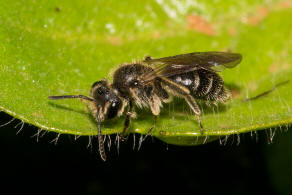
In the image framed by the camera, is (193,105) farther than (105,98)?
Yes

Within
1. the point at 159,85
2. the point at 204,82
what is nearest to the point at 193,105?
the point at 204,82

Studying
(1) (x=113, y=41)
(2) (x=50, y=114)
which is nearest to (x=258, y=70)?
(1) (x=113, y=41)

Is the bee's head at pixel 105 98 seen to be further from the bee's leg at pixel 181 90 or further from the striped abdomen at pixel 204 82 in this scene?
the striped abdomen at pixel 204 82

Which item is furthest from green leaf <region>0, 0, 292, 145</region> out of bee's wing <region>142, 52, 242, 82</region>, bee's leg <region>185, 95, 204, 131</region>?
bee's wing <region>142, 52, 242, 82</region>

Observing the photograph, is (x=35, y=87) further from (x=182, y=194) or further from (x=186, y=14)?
(x=182, y=194)

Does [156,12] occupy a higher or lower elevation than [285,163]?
higher

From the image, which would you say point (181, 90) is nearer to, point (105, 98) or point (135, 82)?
point (135, 82)
